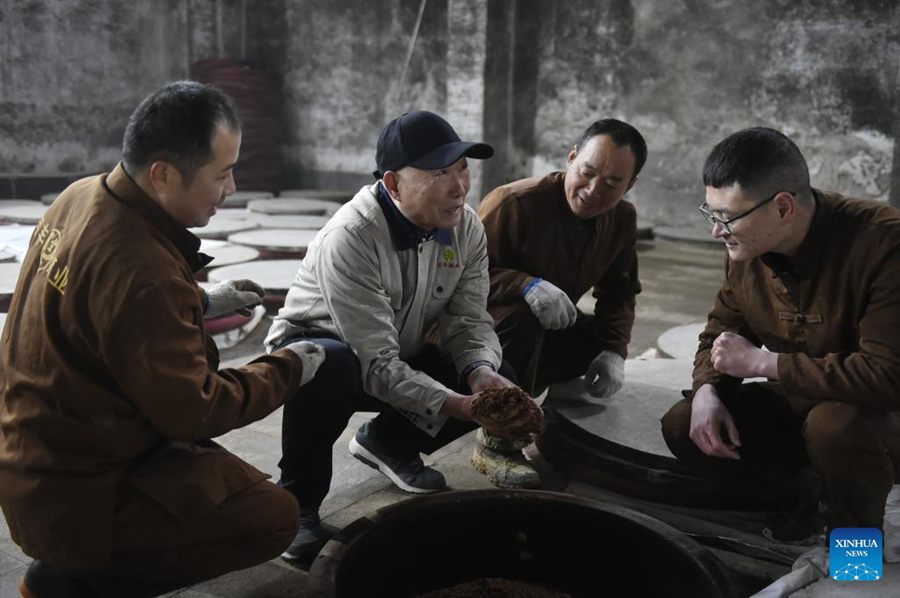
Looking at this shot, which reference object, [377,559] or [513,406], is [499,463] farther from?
[377,559]

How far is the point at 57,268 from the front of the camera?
4.95ft

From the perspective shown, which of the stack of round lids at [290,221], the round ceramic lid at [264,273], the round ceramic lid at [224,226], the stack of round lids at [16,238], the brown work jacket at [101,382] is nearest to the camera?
the brown work jacket at [101,382]

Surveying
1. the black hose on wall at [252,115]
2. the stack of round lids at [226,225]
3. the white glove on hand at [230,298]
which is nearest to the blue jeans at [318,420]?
the white glove on hand at [230,298]

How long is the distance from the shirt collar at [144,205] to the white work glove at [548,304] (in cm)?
125

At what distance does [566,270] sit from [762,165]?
105 cm

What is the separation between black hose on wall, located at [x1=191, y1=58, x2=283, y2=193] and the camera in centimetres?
1017

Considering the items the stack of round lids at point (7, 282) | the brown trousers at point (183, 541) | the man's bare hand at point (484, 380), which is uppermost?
the man's bare hand at point (484, 380)

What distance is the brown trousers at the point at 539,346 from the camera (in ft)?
8.65

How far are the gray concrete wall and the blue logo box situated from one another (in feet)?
22.9

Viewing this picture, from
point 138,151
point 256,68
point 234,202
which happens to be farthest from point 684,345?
point 256,68

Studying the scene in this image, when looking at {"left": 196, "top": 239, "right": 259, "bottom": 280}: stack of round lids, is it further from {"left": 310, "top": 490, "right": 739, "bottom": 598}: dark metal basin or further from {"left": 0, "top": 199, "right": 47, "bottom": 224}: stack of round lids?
{"left": 310, "top": 490, "right": 739, "bottom": 598}: dark metal basin

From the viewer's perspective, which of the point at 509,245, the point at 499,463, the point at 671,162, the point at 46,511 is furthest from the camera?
the point at 671,162

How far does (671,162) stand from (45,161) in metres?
7.43

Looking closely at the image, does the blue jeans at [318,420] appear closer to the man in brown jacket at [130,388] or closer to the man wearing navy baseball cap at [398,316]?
the man wearing navy baseball cap at [398,316]
